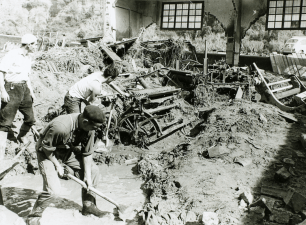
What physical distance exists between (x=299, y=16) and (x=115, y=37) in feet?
30.5

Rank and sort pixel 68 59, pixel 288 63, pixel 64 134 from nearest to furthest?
pixel 64 134
pixel 68 59
pixel 288 63

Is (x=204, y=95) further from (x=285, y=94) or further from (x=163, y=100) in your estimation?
(x=285, y=94)

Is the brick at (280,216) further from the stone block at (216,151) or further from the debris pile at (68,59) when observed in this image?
the debris pile at (68,59)

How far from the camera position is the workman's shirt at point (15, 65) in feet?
17.7

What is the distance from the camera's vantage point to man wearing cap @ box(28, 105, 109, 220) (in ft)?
11.1

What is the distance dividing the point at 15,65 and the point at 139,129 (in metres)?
3.38

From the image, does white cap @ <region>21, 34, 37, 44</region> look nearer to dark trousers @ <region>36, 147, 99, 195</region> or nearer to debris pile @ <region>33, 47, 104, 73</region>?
dark trousers @ <region>36, 147, 99, 195</region>

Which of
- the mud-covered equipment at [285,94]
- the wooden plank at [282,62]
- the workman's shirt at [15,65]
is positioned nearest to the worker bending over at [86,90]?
the workman's shirt at [15,65]

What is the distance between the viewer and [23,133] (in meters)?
6.39

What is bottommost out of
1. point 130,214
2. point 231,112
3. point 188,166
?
point 130,214

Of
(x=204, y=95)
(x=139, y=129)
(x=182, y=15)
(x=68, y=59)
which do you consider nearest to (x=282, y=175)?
(x=139, y=129)

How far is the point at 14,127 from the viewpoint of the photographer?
23.2ft

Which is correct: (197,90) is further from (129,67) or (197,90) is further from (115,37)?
(115,37)

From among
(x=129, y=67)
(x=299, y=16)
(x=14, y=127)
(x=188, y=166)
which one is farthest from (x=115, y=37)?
(x=188, y=166)
